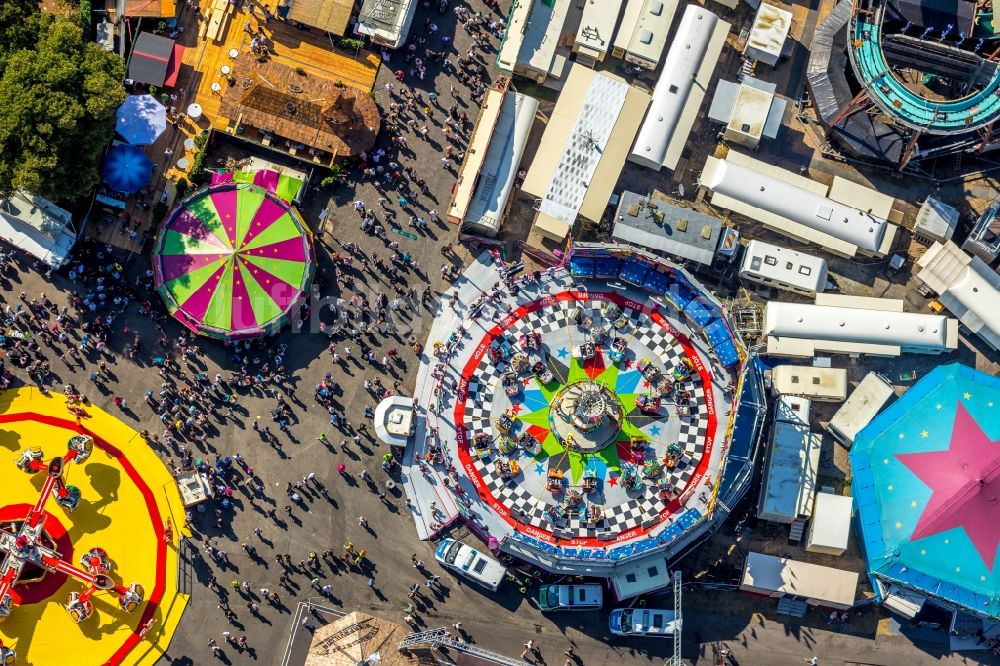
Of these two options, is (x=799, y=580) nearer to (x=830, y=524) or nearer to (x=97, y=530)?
(x=830, y=524)

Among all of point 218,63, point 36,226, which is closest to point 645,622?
point 36,226

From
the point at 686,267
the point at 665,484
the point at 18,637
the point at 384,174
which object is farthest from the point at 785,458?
the point at 18,637

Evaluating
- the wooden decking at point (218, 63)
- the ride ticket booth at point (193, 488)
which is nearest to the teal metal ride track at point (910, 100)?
the wooden decking at point (218, 63)

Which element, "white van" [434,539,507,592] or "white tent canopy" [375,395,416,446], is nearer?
"white van" [434,539,507,592]

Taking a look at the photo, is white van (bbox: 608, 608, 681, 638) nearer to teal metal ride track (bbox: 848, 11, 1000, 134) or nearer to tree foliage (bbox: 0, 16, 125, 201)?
teal metal ride track (bbox: 848, 11, 1000, 134)

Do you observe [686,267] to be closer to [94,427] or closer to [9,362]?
[94,427]

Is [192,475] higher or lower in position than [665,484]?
lower

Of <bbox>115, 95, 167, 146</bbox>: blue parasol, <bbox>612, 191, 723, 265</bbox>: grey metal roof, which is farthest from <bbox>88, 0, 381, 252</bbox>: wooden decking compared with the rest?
<bbox>612, 191, 723, 265</bbox>: grey metal roof
